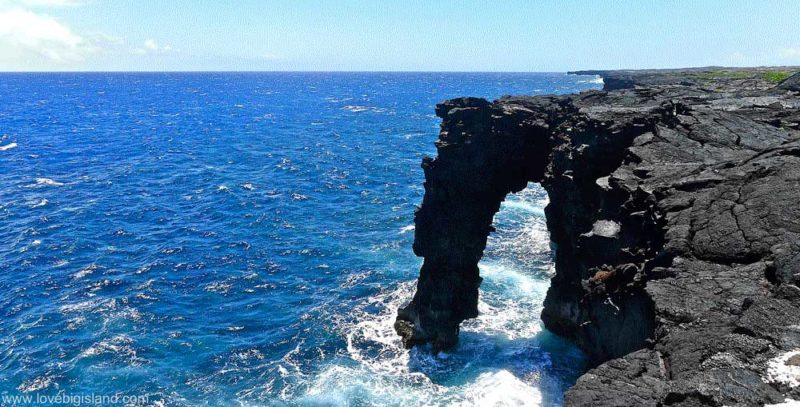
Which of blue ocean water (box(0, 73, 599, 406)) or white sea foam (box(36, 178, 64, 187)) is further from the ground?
white sea foam (box(36, 178, 64, 187))

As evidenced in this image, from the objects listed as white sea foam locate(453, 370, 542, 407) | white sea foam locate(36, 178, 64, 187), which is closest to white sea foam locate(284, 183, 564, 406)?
white sea foam locate(453, 370, 542, 407)

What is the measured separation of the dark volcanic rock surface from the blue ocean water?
446 cm

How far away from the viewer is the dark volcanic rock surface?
12.4 metres

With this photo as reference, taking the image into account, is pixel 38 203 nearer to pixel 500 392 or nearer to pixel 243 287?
pixel 243 287

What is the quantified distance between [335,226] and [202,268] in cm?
1642

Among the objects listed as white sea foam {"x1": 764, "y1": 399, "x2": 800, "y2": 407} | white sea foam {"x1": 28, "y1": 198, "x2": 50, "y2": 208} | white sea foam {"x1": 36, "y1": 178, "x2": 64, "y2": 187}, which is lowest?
white sea foam {"x1": 28, "y1": 198, "x2": 50, "y2": 208}

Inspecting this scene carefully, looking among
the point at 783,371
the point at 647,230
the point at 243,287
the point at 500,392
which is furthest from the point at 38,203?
the point at 783,371

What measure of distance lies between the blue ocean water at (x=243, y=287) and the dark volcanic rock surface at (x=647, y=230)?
446cm

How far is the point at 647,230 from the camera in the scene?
19.4 meters

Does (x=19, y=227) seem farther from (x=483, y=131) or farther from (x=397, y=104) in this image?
(x=397, y=104)

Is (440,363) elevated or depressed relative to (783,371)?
depressed

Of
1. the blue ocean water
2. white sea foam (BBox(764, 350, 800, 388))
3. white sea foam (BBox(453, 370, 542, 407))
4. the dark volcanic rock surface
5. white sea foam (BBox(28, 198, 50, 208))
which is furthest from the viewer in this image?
white sea foam (BBox(28, 198, 50, 208))

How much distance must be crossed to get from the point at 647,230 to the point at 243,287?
34.5m

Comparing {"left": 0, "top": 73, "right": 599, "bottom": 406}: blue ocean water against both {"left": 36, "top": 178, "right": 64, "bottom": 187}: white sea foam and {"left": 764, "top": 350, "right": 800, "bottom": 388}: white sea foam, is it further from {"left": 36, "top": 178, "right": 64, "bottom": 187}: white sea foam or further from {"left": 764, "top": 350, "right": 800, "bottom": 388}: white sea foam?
{"left": 764, "top": 350, "right": 800, "bottom": 388}: white sea foam
